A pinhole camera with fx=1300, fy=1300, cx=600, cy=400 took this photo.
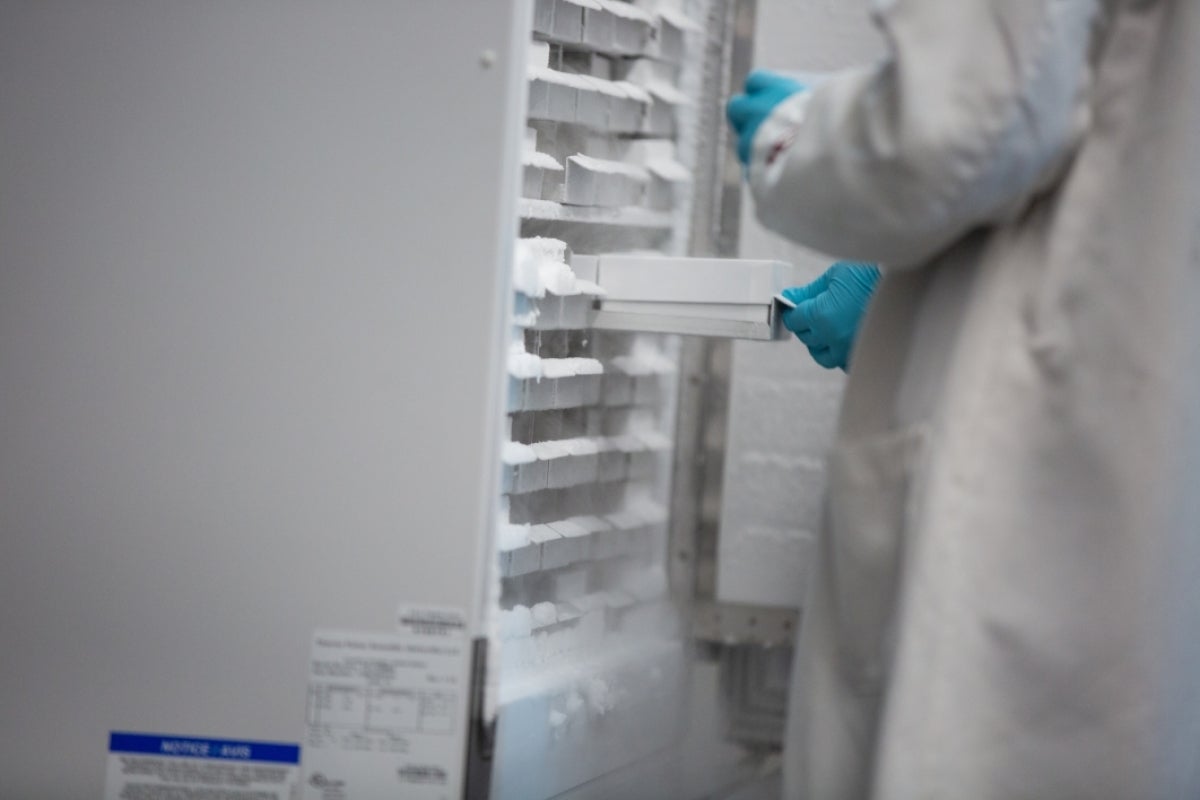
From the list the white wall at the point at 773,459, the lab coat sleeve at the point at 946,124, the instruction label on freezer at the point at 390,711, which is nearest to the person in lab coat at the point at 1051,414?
the lab coat sleeve at the point at 946,124

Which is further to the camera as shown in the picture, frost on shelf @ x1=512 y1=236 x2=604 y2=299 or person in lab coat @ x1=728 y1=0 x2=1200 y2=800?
frost on shelf @ x1=512 y1=236 x2=604 y2=299

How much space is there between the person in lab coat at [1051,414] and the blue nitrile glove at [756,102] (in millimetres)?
157

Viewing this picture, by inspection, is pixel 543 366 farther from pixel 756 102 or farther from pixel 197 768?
pixel 197 768

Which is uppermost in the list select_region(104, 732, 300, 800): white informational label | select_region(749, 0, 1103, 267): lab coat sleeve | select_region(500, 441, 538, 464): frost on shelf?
select_region(749, 0, 1103, 267): lab coat sleeve

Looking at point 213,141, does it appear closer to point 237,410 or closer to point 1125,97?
point 237,410

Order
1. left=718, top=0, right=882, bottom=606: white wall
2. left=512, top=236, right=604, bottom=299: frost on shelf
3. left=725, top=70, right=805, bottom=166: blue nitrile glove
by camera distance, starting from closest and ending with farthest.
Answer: left=725, top=70, right=805, bottom=166: blue nitrile glove
left=512, top=236, right=604, bottom=299: frost on shelf
left=718, top=0, right=882, bottom=606: white wall

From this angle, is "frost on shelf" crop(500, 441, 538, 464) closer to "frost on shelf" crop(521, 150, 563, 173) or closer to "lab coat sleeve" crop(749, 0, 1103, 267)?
"frost on shelf" crop(521, 150, 563, 173)

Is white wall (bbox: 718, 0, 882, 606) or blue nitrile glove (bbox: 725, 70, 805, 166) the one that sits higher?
blue nitrile glove (bbox: 725, 70, 805, 166)

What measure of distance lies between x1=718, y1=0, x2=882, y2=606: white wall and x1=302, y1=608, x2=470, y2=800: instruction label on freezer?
38.7 inches

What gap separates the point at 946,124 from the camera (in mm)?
988

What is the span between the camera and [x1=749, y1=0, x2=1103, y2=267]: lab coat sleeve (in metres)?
0.99

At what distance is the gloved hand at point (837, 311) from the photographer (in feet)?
5.47

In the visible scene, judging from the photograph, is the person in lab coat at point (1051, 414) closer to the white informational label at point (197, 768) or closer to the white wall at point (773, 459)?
the white informational label at point (197, 768)

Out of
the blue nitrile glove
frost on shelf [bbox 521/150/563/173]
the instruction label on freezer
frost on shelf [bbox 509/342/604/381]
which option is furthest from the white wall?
the instruction label on freezer
